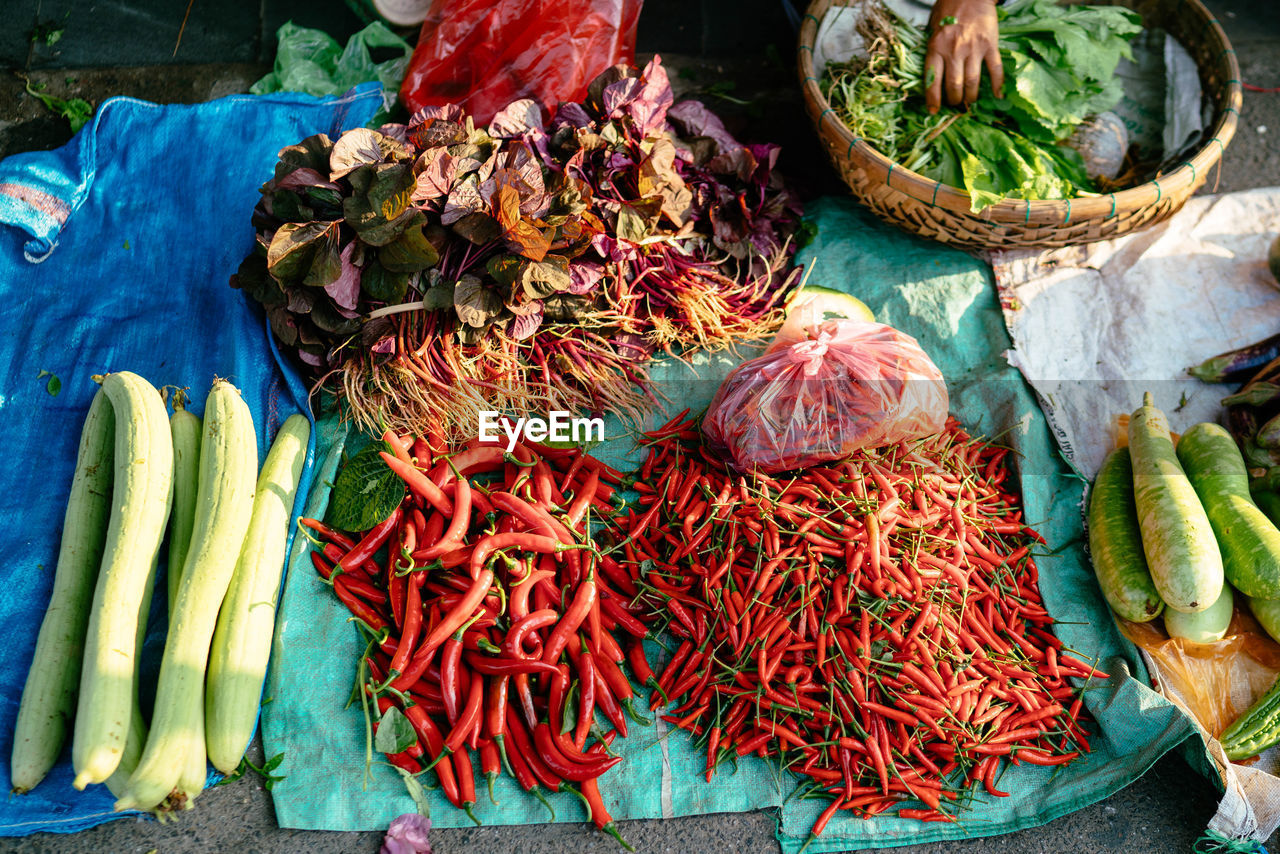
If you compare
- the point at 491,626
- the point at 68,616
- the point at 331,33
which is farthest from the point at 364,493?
the point at 331,33

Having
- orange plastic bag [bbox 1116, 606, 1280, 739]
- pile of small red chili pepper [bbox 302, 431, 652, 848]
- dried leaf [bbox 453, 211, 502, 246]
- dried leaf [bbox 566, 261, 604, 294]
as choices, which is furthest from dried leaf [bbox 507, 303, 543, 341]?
orange plastic bag [bbox 1116, 606, 1280, 739]

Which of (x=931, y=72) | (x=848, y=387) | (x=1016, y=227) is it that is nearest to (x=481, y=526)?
(x=848, y=387)

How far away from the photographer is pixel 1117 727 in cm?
241

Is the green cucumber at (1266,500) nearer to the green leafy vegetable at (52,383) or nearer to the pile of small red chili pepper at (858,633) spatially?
the pile of small red chili pepper at (858,633)

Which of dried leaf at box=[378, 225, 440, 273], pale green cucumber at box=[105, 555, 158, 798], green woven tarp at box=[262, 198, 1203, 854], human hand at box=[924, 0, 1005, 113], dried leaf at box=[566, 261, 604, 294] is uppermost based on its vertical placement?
human hand at box=[924, 0, 1005, 113]

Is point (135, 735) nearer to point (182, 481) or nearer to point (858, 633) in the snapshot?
point (182, 481)

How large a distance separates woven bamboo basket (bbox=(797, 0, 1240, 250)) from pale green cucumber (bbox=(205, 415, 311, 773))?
93.6 inches

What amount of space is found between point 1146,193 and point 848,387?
1478 millimetres

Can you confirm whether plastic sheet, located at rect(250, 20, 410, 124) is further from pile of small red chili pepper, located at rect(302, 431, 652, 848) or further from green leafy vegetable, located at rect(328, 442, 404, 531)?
pile of small red chili pepper, located at rect(302, 431, 652, 848)

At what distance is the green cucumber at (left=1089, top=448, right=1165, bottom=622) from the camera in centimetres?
251

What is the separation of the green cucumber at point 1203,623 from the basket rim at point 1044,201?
1434 millimetres

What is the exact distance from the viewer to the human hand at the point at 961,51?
3.13 meters

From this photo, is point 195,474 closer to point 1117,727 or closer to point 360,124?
point 360,124

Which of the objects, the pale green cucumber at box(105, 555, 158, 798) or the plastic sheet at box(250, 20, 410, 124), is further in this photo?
the plastic sheet at box(250, 20, 410, 124)
